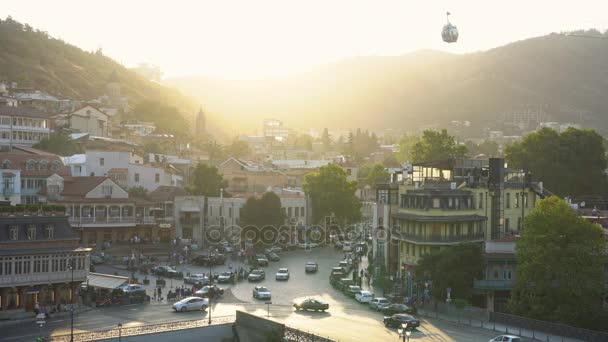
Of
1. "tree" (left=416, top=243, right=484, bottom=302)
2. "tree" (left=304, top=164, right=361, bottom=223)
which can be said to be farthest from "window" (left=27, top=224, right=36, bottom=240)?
"tree" (left=304, top=164, right=361, bottom=223)

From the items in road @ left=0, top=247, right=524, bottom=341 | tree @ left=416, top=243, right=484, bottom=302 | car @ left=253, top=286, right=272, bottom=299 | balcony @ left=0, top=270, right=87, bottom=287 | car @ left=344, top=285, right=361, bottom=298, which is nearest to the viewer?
road @ left=0, top=247, right=524, bottom=341

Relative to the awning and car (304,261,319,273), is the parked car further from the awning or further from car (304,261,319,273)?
car (304,261,319,273)

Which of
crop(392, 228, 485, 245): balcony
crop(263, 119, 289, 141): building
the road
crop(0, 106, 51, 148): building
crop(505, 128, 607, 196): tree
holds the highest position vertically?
crop(263, 119, 289, 141): building

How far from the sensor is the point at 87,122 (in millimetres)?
104625

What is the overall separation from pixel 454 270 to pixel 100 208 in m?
33.3

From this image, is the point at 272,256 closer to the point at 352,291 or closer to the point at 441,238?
the point at 352,291

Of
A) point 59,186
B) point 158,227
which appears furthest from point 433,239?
point 59,186

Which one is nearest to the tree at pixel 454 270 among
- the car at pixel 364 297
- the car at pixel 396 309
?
the car at pixel 364 297

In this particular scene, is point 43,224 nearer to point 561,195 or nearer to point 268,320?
point 268,320

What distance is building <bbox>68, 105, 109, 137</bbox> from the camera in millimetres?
104188

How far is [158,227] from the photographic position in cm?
7238

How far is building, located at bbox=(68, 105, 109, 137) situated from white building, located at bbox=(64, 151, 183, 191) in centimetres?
2405

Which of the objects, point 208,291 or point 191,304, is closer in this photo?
point 191,304

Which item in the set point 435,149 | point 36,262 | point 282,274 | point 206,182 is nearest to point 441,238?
point 282,274
